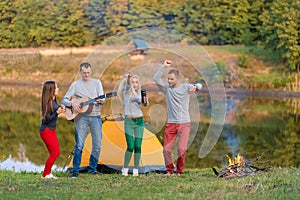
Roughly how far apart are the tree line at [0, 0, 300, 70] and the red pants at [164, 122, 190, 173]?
37.4m

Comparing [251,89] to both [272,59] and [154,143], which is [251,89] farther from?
[154,143]

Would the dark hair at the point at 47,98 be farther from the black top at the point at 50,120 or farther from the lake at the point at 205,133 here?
the lake at the point at 205,133

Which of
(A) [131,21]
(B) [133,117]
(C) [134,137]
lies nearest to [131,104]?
(B) [133,117]

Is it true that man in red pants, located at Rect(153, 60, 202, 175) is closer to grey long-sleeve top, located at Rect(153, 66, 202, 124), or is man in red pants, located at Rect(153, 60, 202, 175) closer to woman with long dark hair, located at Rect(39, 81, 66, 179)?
grey long-sleeve top, located at Rect(153, 66, 202, 124)

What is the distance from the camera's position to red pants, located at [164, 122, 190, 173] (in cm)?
964

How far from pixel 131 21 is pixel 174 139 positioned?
127 feet

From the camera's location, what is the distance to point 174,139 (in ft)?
31.9

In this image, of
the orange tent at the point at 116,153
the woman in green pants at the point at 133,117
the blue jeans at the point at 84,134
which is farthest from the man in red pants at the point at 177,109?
the blue jeans at the point at 84,134

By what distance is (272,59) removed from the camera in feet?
146

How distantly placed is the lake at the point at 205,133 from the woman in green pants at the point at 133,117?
1383mm

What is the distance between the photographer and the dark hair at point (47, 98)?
899 centimetres

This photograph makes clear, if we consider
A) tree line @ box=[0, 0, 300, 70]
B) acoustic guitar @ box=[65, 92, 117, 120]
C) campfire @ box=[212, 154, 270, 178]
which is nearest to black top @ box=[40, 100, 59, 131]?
acoustic guitar @ box=[65, 92, 117, 120]

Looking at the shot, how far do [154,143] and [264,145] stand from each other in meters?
7.90

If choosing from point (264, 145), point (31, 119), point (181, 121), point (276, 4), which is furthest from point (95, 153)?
point (276, 4)
